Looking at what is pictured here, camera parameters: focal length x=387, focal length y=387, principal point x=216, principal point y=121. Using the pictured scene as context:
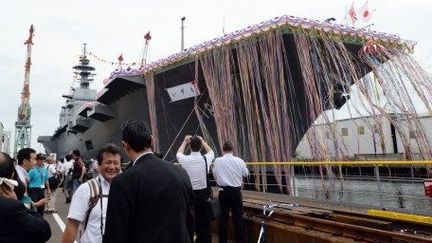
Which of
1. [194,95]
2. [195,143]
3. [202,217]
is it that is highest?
[194,95]

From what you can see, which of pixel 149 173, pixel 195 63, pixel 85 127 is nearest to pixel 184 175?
Result: pixel 149 173

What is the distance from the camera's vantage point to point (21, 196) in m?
3.10

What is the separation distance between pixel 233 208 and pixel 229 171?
1.96 ft

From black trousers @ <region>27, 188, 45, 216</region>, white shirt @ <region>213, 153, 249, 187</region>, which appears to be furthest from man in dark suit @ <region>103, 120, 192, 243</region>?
black trousers @ <region>27, 188, 45, 216</region>

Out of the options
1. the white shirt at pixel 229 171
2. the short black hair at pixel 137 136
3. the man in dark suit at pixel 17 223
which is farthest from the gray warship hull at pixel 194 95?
the man in dark suit at pixel 17 223

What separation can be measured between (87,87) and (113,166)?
148 feet

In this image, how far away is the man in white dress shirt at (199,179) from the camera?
17.5ft

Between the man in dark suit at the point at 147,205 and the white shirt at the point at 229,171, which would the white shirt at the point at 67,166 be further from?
the man in dark suit at the point at 147,205

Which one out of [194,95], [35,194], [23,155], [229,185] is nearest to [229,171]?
[229,185]

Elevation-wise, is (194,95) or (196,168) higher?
(194,95)

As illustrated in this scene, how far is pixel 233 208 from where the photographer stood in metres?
5.94

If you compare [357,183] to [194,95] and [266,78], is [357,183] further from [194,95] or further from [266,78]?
[266,78]

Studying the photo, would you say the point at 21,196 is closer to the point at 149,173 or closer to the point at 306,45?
the point at 149,173

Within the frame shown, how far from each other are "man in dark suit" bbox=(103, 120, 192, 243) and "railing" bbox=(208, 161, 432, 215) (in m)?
5.27
